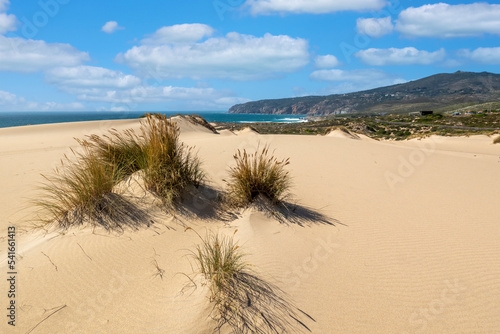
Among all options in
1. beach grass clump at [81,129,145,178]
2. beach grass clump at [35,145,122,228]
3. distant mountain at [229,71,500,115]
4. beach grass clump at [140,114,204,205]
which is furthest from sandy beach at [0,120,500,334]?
distant mountain at [229,71,500,115]

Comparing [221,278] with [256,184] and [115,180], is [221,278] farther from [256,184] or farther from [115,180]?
[115,180]

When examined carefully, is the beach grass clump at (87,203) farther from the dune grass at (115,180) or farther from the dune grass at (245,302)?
the dune grass at (245,302)

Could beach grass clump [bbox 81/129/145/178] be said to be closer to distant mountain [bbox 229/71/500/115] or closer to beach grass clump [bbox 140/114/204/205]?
beach grass clump [bbox 140/114/204/205]

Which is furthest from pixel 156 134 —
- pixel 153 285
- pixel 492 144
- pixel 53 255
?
pixel 492 144

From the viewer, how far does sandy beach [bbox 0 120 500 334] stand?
92.4 inches

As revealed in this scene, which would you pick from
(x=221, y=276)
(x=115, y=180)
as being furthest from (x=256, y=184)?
(x=115, y=180)

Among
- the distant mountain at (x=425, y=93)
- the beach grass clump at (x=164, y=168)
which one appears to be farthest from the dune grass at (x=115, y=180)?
the distant mountain at (x=425, y=93)

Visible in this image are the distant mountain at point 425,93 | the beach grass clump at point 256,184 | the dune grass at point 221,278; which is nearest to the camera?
the dune grass at point 221,278

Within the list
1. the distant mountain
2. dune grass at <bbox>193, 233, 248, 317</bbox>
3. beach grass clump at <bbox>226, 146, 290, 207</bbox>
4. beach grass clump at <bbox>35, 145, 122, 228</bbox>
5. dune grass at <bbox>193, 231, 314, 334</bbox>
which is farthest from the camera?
the distant mountain

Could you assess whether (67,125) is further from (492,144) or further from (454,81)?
(454,81)

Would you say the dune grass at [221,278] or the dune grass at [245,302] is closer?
the dune grass at [245,302]

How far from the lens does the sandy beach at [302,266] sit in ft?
7.70

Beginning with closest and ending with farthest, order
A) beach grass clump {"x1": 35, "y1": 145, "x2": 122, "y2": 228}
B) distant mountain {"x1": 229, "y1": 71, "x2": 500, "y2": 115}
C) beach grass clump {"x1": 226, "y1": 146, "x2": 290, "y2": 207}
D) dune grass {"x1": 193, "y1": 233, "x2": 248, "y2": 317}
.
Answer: dune grass {"x1": 193, "y1": 233, "x2": 248, "y2": 317} < beach grass clump {"x1": 35, "y1": 145, "x2": 122, "y2": 228} < beach grass clump {"x1": 226, "y1": 146, "x2": 290, "y2": 207} < distant mountain {"x1": 229, "y1": 71, "x2": 500, "y2": 115}

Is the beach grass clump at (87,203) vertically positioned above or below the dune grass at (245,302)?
above
